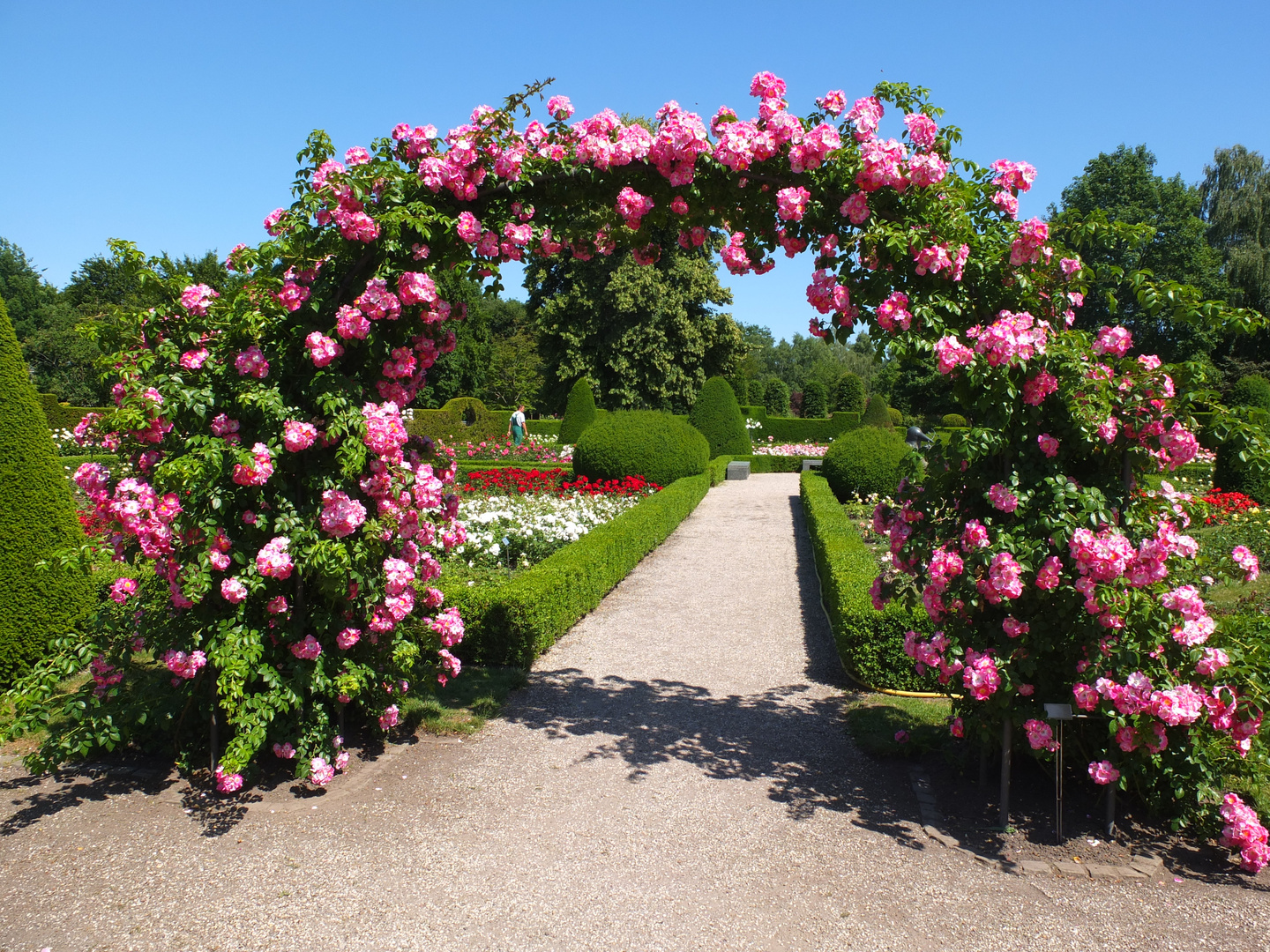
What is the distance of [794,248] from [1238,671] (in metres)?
2.60

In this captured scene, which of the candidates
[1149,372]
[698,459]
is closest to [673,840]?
[1149,372]

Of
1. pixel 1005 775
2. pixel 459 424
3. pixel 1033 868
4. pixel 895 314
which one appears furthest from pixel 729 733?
pixel 459 424

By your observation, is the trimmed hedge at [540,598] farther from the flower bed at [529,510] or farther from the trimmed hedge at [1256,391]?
the trimmed hedge at [1256,391]

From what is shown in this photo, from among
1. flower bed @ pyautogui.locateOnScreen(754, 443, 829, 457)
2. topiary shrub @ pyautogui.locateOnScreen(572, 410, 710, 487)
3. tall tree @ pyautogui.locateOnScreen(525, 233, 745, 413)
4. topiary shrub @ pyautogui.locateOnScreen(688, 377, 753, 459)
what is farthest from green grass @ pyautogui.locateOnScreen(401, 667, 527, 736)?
tall tree @ pyautogui.locateOnScreen(525, 233, 745, 413)

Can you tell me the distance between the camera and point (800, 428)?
29.9m

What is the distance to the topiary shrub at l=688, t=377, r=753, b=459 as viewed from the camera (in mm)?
22234

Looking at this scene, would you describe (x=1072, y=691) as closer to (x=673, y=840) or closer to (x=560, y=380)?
(x=673, y=840)

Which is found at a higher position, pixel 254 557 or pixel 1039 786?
pixel 254 557

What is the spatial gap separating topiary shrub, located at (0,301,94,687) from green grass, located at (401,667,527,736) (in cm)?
208

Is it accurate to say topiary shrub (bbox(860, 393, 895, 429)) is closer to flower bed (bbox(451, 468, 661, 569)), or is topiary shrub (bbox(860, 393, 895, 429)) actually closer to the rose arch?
flower bed (bbox(451, 468, 661, 569))

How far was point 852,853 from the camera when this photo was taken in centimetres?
343

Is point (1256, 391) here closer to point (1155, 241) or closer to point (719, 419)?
point (719, 419)

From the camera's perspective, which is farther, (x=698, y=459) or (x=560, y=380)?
(x=560, y=380)

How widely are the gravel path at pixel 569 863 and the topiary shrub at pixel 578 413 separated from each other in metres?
16.8
